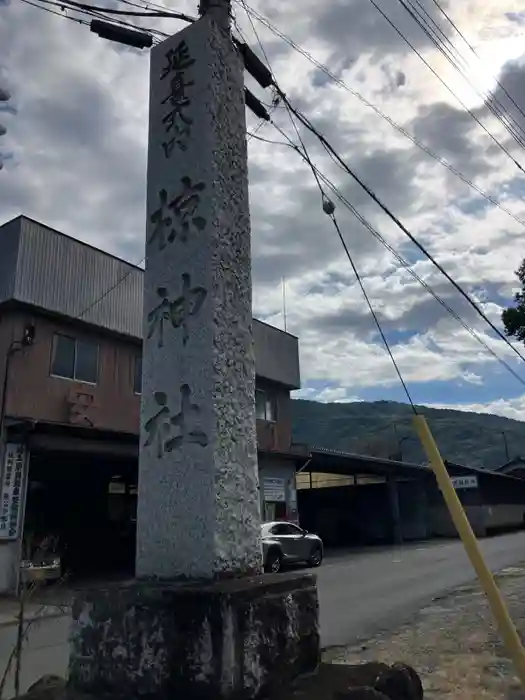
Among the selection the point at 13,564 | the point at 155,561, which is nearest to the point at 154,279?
the point at 155,561

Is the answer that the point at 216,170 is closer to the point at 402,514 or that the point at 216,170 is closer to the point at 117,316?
the point at 117,316

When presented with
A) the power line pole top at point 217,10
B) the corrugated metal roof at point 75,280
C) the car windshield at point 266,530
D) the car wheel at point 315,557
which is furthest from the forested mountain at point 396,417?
the power line pole top at point 217,10

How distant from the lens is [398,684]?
11.3ft

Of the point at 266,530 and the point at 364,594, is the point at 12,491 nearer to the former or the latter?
the point at 266,530

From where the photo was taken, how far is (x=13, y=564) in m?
13.7

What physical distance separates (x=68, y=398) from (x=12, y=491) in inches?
104

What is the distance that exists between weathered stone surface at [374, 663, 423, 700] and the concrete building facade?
10463 millimetres

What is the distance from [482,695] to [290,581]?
2845mm

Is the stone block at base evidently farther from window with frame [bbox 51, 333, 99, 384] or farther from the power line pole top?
window with frame [bbox 51, 333, 99, 384]

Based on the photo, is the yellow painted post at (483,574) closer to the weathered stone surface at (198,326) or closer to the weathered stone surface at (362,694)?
the weathered stone surface at (362,694)

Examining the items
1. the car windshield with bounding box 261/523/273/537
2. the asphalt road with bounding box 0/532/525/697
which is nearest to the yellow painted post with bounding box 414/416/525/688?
the asphalt road with bounding box 0/532/525/697

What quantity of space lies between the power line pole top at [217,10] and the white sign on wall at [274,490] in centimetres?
1829

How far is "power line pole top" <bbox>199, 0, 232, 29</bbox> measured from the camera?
429 centimetres

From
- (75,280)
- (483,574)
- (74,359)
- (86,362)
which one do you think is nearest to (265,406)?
(86,362)
